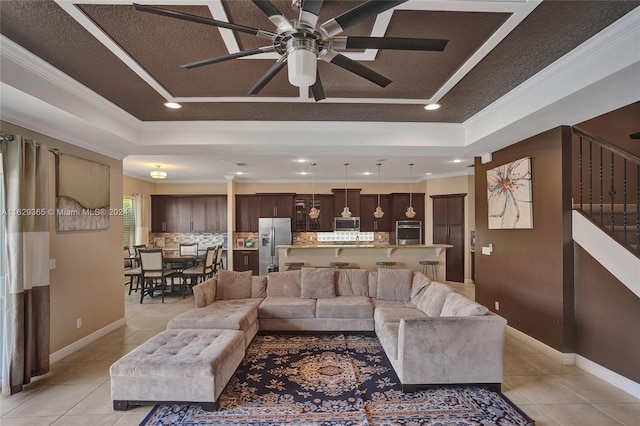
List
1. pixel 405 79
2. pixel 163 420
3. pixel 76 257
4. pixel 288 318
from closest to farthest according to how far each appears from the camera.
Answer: pixel 163 420 < pixel 405 79 < pixel 76 257 < pixel 288 318

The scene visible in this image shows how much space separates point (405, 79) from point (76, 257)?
4.41 metres

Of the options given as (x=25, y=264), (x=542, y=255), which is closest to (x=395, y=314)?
(x=542, y=255)

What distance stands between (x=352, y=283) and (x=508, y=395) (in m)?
2.36

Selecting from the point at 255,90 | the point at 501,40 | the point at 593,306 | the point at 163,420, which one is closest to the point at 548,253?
the point at 593,306

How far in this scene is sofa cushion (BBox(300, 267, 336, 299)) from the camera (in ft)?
14.9

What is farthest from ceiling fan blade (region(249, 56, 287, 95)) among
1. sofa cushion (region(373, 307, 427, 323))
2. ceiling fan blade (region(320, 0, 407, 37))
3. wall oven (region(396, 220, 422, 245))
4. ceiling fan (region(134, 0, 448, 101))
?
wall oven (region(396, 220, 422, 245))

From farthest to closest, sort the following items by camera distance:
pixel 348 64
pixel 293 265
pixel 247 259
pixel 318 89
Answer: pixel 247 259 < pixel 293 265 < pixel 318 89 < pixel 348 64

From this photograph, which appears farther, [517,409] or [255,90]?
Answer: [517,409]

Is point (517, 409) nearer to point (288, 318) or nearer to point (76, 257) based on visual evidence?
point (288, 318)

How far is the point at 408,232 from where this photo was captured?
9.09m

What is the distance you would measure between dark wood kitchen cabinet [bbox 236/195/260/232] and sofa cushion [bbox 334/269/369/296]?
497cm

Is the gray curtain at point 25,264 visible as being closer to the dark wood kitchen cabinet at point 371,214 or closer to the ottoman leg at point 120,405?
the ottoman leg at point 120,405

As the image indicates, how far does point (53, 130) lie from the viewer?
3.41 m

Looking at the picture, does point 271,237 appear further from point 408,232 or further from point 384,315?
point 384,315
